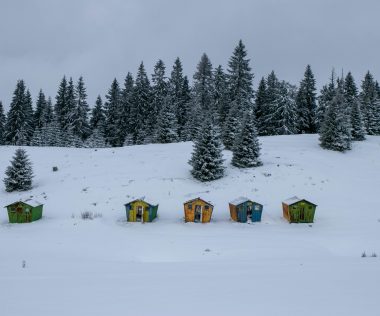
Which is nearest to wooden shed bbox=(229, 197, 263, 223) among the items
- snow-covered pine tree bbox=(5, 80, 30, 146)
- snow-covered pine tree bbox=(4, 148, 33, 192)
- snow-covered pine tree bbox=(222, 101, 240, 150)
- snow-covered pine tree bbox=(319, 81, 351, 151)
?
snow-covered pine tree bbox=(222, 101, 240, 150)

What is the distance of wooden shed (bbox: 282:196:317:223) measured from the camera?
846 inches

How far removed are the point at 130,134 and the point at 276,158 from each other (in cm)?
3377

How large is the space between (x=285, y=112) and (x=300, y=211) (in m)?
33.5

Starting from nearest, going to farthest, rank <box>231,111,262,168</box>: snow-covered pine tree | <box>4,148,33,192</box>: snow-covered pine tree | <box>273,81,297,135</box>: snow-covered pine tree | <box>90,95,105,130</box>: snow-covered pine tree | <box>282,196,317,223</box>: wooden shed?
<box>282,196,317,223</box>: wooden shed → <box>4,148,33,192</box>: snow-covered pine tree → <box>231,111,262,168</box>: snow-covered pine tree → <box>273,81,297,135</box>: snow-covered pine tree → <box>90,95,105,130</box>: snow-covered pine tree

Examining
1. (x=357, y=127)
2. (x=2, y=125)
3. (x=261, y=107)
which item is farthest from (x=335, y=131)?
(x=2, y=125)

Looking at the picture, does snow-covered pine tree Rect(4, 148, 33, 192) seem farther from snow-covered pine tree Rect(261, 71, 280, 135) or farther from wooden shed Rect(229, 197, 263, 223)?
snow-covered pine tree Rect(261, 71, 280, 135)

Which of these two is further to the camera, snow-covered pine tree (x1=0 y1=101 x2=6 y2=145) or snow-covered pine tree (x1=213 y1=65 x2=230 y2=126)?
snow-covered pine tree (x1=0 y1=101 x2=6 y2=145)

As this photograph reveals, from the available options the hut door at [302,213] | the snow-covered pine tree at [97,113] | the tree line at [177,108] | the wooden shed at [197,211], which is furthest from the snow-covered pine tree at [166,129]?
the snow-covered pine tree at [97,113]

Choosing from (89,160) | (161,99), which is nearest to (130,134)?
(161,99)

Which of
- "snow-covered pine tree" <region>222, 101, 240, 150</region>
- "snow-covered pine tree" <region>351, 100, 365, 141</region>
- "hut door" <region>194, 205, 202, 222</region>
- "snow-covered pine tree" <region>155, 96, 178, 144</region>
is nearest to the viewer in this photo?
"hut door" <region>194, 205, 202, 222</region>

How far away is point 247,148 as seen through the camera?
31672 millimetres

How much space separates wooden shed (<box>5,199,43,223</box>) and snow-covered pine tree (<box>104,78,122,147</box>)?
42.2m

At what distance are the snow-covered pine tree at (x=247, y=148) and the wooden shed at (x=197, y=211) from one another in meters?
11.0

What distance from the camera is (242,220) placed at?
21766 millimetres
